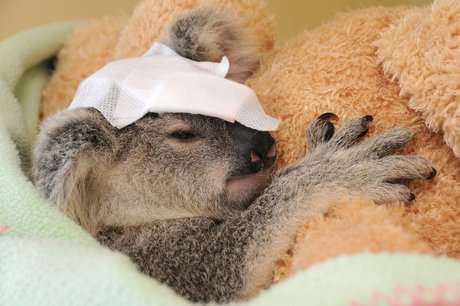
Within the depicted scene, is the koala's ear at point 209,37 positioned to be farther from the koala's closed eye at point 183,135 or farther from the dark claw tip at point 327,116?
the dark claw tip at point 327,116

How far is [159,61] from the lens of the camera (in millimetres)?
1448

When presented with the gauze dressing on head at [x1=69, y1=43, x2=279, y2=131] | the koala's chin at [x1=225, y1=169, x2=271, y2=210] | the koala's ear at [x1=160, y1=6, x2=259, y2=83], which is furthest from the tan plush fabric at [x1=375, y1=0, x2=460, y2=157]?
the koala's ear at [x1=160, y1=6, x2=259, y2=83]

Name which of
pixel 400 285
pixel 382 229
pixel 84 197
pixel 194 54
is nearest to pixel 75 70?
pixel 194 54

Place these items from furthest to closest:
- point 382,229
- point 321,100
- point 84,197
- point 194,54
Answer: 1. point 194,54
2. point 321,100
3. point 84,197
4. point 382,229

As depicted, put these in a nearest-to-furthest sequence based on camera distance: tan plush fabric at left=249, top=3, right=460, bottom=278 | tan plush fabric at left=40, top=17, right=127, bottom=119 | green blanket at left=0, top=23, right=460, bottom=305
→ green blanket at left=0, top=23, right=460, bottom=305, tan plush fabric at left=249, top=3, right=460, bottom=278, tan plush fabric at left=40, top=17, right=127, bottom=119

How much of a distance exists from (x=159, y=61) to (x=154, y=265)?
70cm

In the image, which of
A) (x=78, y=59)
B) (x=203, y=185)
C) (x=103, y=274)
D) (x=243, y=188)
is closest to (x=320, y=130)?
(x=243, y=188)

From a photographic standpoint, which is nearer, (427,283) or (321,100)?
(427,283)

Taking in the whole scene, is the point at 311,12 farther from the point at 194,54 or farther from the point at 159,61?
the point at 159,61

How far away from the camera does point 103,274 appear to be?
0.90 metres

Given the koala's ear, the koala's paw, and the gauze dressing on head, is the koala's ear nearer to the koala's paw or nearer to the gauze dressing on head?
the gauze dressing on head

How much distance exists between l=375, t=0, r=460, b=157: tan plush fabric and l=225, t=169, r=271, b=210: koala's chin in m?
0.53

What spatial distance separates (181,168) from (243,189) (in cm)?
21

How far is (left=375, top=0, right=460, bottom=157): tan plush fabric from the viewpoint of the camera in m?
1.12
